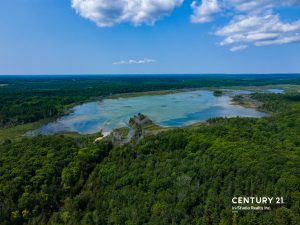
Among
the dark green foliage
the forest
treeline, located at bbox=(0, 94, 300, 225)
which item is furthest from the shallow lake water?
treeline, located at bbox=(0, 94, 300, 225)

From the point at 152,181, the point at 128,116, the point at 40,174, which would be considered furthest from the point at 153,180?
the point at 128,116

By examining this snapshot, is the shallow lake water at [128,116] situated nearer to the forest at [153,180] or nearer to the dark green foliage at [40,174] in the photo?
the dark green foliage at [40,174]

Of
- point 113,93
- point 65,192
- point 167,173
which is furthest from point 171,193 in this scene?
point 113,93

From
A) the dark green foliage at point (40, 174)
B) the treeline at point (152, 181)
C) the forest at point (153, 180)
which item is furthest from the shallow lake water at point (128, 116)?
the treeline at point (152, 181)

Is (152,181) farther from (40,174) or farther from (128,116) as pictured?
(128,116)

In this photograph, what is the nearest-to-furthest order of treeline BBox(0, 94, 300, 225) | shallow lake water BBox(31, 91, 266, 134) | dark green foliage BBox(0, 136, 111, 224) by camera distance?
treeline BBox(0, 94, 300, 225) < dark green foliage BBox(0, 136, 111, 224) < shallow lake water BBox(31, 91, 266, 134)

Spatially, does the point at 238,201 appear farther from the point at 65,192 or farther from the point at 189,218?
the point at 65,192

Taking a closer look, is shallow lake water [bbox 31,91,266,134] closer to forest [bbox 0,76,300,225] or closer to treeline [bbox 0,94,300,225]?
forest [bbox 0,76,300,225]
